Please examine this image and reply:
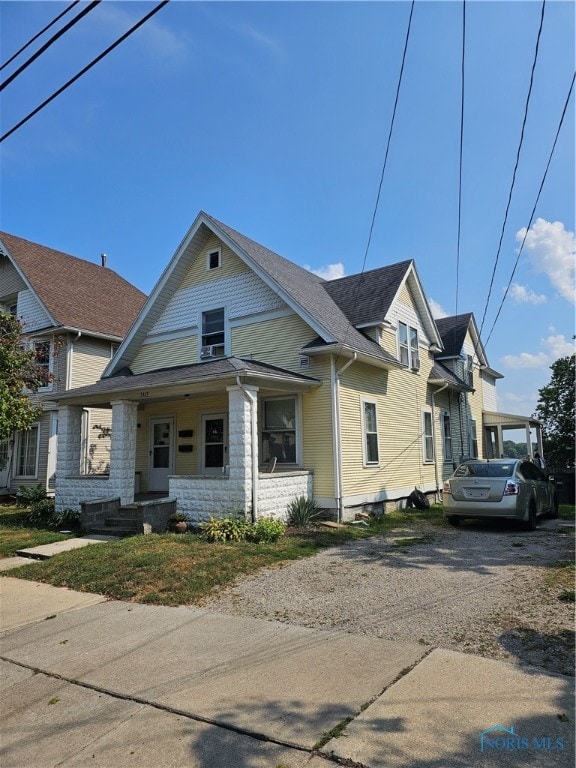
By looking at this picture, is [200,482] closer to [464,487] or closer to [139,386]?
[139,386]

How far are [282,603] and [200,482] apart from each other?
5.54 meters

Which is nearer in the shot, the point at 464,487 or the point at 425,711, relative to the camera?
the point at 425,711

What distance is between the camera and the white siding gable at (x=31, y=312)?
19.7m

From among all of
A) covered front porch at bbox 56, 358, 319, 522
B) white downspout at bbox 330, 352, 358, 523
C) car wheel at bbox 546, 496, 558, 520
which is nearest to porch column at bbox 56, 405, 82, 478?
covered front porch at bbox 56, 358, 319, 522

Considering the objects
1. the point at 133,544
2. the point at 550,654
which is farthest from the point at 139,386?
the point at 550,654

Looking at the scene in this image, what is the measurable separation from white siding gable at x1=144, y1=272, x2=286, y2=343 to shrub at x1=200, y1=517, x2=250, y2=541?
602 centimetres

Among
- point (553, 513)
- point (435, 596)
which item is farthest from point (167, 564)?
point (553, 513)

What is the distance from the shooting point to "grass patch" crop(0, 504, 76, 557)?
1023 centimetres

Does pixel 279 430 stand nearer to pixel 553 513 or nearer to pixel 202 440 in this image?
pixel 202 440

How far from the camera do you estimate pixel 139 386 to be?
12141 mm

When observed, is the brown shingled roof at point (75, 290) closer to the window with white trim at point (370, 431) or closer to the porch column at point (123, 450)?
the porch column at point (123, 450)

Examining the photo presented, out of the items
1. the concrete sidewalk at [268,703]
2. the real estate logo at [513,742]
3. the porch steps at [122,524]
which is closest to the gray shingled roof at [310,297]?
the porch steps at [122,524]

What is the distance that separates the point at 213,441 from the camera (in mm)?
14625

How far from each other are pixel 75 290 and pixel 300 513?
15154 millimetres
